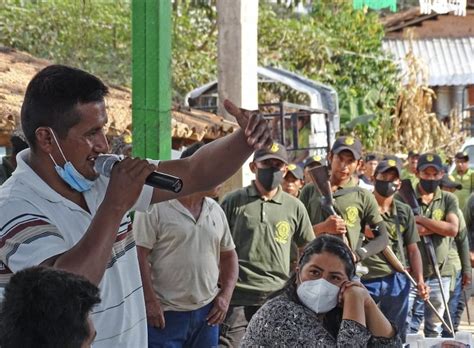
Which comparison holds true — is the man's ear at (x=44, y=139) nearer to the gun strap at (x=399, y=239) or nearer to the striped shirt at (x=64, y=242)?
the striped shirt at (x=64, y=242)

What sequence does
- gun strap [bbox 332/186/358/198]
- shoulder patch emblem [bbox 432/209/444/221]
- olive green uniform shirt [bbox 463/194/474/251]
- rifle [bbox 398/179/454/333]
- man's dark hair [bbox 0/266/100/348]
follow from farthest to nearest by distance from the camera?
olive green uniform shirt [bbox 463/194/474/251] < shoulder patch emblem [bbox 432/209/444/221] < rifle [bbox 398/179/454/333] < gun strap [bbox 332/186/358/198] < man's dark hair [bbox 0/266/100/348]

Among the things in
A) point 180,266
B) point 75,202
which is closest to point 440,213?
point 180,266

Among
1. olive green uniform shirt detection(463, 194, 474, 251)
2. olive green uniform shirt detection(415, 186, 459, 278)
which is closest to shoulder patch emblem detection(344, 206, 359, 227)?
olive green uniform shirt detection(415, 186, 459, 278)

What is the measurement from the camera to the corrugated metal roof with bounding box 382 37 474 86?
30.3 m

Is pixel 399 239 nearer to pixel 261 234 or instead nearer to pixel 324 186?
pixel 324 186

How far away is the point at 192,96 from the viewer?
17422 millimetres

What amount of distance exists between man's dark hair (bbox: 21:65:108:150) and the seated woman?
6.93 ft

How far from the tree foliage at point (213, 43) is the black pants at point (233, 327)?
22.8 ft

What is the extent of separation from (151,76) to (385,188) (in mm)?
4521

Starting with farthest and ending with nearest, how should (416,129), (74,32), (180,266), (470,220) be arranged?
(416,129), (74,32), (470,220), (180,266)

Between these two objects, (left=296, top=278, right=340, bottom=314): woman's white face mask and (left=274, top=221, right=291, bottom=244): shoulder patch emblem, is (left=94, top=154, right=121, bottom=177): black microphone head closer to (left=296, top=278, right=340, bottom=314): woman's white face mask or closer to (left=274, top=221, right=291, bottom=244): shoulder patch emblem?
(left=296, top=278, right=340, bottom=314): woman's white face mask

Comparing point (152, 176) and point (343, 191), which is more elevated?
point (152, 176)

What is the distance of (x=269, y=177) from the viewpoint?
8844mm

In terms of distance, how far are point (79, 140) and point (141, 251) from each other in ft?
11.1
